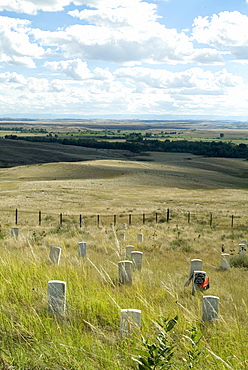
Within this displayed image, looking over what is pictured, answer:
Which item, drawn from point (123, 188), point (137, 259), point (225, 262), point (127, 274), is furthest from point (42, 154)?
point (127, 274)

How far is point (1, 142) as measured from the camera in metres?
142

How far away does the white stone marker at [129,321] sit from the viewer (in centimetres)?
463

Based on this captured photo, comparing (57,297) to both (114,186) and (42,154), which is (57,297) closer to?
(114,186)

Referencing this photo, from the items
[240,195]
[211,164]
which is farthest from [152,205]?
[211,164]

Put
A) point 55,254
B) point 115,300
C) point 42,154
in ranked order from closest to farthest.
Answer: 1. point 115,300
2. point 55,254
3. point 42,154

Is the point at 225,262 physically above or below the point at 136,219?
above

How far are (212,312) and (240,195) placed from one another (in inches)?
2262

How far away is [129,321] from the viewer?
4703 mm

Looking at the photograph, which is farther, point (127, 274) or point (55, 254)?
point (55, 254)

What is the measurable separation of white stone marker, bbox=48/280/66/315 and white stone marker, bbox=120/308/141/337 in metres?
0.81

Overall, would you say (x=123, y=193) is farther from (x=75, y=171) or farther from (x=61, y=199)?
(x=75, y=171)

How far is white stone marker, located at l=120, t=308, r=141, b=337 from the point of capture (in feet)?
15.2

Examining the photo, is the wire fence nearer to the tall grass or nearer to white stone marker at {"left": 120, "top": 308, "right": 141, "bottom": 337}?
the tall grass

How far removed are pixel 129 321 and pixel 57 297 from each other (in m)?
1.05
